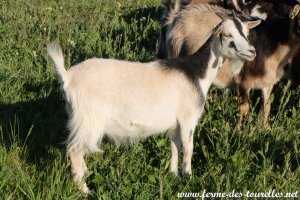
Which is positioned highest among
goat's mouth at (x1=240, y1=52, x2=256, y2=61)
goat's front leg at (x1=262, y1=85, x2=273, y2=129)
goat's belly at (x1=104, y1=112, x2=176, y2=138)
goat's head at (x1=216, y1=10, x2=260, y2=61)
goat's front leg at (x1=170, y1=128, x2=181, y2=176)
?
goat's head at (x1=216, y1=10, x2=260, y2=61)

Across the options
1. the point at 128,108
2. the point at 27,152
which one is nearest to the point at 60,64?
the point at 128,108

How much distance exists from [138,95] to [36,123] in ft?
4.56

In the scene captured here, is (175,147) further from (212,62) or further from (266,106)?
(266,106)

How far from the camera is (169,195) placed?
11.3 ft

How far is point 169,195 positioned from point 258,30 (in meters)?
2.56

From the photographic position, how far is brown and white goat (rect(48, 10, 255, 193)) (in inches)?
138

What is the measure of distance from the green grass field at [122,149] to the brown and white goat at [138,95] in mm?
198

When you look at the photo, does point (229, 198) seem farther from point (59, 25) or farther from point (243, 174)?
point (59, 25)

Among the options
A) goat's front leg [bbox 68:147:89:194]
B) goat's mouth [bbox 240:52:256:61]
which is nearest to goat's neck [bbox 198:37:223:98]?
goat's mouth [bbox 240:52:256:61]

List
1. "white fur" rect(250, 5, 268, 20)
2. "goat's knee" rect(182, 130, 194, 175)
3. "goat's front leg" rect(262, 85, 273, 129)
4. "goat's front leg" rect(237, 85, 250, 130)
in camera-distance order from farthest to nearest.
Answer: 1. "white fur" rect(250, 5, 268, 20)
2. "goat's front leg" rect(237, 85, 250, 130)
3. "goat's front leg" rect(262, 85, 273, 129)
4. "goat's knee" rect(182, 130, 194, 175)

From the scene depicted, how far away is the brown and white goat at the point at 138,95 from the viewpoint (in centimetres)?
351

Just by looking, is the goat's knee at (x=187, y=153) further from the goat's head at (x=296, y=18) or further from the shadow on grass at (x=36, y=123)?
the goat's head at (x=296, y=18)

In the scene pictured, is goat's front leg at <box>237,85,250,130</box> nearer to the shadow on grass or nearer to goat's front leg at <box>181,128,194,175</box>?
goat's front leg at <box>181,128,194,175</box>

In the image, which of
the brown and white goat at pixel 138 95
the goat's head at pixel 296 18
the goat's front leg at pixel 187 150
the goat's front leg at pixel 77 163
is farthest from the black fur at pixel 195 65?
the goat's head at pixel 296 18
